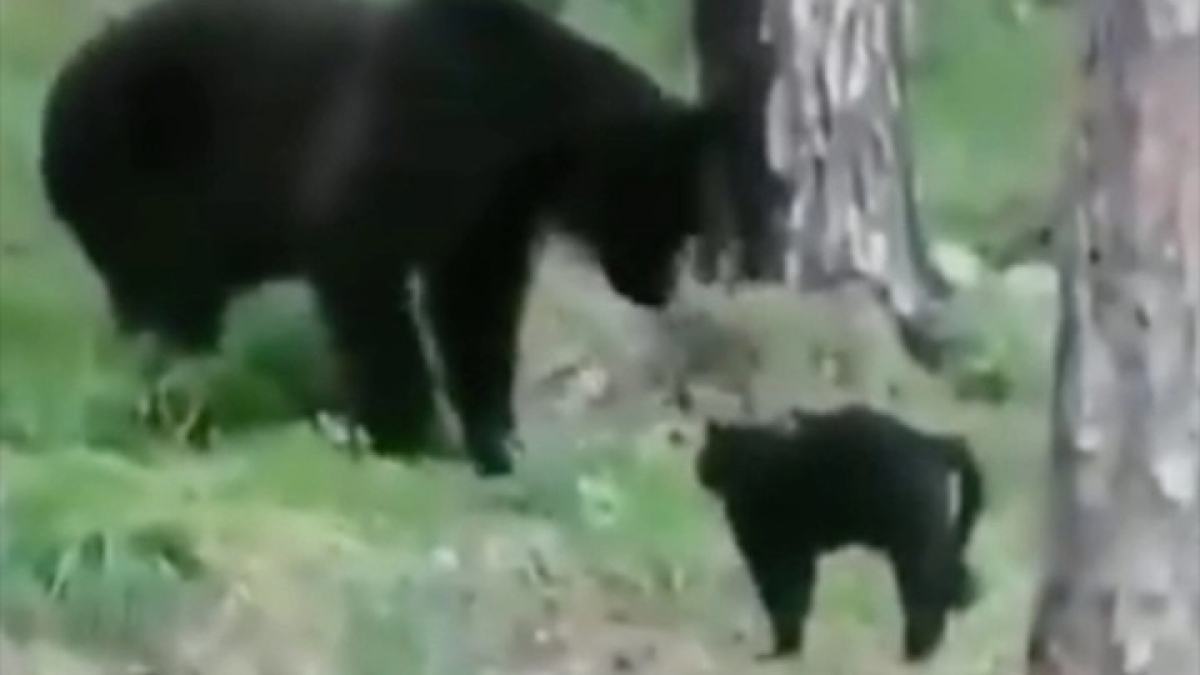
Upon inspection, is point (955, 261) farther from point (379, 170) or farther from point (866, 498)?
point (379, 170)

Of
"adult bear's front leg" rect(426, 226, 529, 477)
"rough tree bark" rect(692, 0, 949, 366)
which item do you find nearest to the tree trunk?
"rough tree bark" rect(692, 0, 949, 366)

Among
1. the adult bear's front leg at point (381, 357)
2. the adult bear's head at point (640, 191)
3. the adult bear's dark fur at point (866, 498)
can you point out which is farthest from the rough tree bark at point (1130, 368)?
the adult bear's front leg at point (381, 357)

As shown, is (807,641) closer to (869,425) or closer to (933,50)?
(869,425)

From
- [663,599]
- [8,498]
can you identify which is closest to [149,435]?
[8,498]

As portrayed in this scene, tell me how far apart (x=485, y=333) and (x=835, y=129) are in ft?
0.58

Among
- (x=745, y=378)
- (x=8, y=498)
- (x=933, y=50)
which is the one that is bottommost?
(x=8, y=498)

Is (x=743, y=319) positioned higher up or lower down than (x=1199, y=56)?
lower down

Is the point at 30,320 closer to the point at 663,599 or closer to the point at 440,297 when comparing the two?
the point at 440,297

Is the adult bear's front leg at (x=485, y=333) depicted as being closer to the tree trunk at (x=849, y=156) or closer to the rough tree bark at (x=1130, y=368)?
the tree trunk at (x=849, y=156)

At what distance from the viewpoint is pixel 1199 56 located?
153 centimetres

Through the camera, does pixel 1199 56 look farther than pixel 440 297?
No

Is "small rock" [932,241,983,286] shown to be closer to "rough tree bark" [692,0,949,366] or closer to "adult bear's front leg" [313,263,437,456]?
"rough tree bark" [692,0,949,366]

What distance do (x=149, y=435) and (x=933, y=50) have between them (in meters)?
0.38

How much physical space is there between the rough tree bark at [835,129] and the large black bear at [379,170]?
0.03 metres
